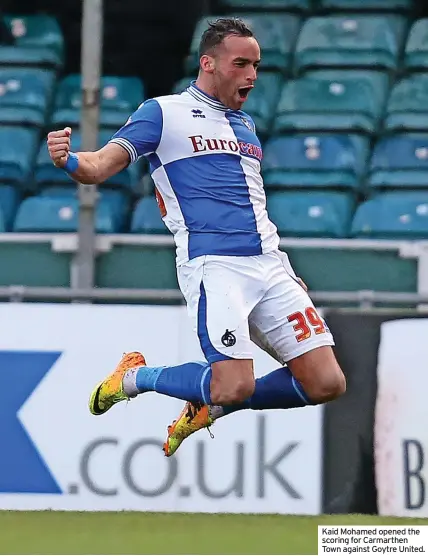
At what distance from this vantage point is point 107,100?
37.9ft

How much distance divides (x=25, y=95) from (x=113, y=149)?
18.0 feet

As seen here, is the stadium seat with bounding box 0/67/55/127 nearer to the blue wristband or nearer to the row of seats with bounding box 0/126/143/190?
the row of seats with bounding box 0/126/143/190

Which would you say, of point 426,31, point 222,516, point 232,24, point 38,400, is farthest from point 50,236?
point 426,31

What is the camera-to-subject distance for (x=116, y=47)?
43.1 ft

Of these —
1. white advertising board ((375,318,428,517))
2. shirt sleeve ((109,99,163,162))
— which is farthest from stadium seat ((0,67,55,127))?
shirt sleeve ((109,99,163,162))

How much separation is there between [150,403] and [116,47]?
18.8ft

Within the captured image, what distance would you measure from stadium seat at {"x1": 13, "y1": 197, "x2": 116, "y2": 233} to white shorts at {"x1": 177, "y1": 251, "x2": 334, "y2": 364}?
11.8 ft

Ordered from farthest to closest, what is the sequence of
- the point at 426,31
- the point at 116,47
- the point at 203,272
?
the point at 116,47 → the point at 426,31 → the point at 203,272

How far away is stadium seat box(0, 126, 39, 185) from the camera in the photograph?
428 inches

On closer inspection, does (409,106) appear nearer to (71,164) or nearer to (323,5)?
(323,5)

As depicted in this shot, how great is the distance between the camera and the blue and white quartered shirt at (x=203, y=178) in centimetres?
652

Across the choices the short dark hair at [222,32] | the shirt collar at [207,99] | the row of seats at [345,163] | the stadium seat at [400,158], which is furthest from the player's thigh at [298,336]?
the stadium seat at [400,158]

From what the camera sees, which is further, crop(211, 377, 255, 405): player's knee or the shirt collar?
the shirt collar

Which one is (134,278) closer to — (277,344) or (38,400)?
(38,400)
